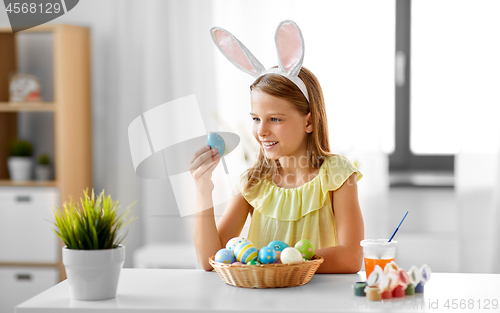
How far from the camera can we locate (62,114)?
260cm

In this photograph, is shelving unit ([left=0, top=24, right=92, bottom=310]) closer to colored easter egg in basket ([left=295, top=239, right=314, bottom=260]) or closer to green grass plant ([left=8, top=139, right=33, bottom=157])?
green grass plant ([left=8, top=139, right=33, bottom=157])

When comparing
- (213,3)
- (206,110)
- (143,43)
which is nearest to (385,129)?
(206,110)

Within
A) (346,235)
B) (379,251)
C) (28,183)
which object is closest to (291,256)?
(379,251)

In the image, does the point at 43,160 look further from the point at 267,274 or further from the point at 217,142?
the point at 267,274

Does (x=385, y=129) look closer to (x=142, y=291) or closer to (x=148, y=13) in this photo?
(x=148, y=13)

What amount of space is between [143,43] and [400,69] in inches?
52.0

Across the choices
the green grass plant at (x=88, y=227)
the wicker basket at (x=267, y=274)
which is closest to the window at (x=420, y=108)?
the wicker basket at (x=267, y=274)

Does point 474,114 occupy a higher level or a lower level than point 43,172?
higher

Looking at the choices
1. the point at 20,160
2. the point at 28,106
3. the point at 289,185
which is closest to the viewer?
the point at 289,185

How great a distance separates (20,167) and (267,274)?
2.05m

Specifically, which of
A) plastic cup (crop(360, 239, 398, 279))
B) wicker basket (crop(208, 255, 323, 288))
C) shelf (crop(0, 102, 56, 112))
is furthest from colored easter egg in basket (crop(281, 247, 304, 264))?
shelf (crop(0, 102, 56, 112))

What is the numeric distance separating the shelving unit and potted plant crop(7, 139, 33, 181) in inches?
2.0

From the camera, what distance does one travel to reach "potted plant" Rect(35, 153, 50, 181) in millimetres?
2699

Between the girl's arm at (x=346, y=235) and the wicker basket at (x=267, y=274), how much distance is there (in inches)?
6.6
